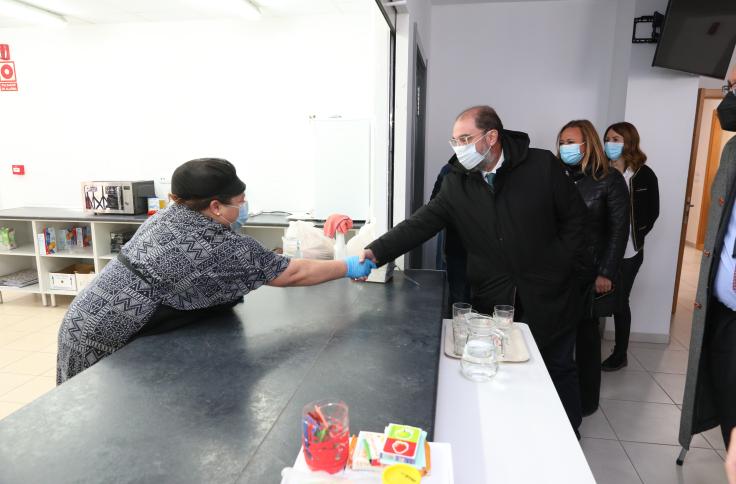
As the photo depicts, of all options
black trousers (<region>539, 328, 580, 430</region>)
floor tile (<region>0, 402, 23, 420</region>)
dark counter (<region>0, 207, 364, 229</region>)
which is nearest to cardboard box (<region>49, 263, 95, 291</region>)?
dark counter (<region>0, 207, 364, 229</region>)

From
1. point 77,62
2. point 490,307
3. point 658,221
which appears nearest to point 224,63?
point 77,62

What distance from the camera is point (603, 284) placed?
261cm

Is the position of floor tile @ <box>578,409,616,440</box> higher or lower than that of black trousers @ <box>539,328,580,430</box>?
lower

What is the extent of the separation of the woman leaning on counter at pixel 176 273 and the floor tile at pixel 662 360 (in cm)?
284

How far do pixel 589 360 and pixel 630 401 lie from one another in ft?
1.70

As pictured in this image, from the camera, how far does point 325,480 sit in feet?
2.39

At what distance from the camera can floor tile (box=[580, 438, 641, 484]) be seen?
204 centimetres

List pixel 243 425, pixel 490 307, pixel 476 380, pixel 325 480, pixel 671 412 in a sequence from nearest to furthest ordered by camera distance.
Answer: pixel 325 480
pixel 243 425
pixel 476 380
pixel 490 307
pixel 671 412

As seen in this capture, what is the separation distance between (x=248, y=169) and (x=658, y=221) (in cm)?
347

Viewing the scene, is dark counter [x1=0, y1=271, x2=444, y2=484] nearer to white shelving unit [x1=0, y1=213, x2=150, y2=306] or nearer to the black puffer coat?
the black puffer coat

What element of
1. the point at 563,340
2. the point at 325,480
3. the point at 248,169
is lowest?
the point at 563,340

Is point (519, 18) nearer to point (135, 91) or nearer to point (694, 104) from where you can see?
point (694, 104)

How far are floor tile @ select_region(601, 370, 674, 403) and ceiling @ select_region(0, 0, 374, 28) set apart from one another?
10.7ft

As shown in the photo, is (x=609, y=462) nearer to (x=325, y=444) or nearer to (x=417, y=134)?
(x=325, y=444)
